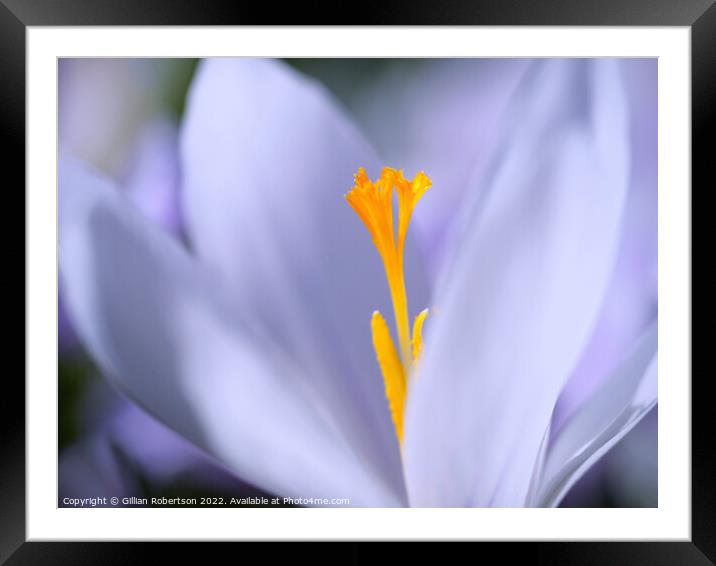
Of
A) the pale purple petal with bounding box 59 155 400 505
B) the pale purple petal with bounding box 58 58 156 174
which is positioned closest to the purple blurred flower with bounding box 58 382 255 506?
the pale purple petal with bounding box 59 155 400 505

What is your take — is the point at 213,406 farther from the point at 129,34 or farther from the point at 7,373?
the point at 129,34

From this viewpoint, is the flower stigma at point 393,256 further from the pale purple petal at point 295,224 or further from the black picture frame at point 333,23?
the black picture frame at point 333,23

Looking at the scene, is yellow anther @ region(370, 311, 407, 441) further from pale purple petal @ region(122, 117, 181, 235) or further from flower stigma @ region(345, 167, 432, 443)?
pale purple petal @ region(122, 117, 181, 235)

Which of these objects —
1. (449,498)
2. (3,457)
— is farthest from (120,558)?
(449,498)

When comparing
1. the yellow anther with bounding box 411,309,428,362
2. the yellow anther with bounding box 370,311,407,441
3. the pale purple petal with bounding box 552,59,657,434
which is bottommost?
the yellow anther with bounding box 370,311,407,441

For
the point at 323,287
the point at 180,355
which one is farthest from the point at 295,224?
the point at 180,355

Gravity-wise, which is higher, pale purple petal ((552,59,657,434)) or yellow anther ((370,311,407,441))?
pale purple petal ((552,59,657,434))
